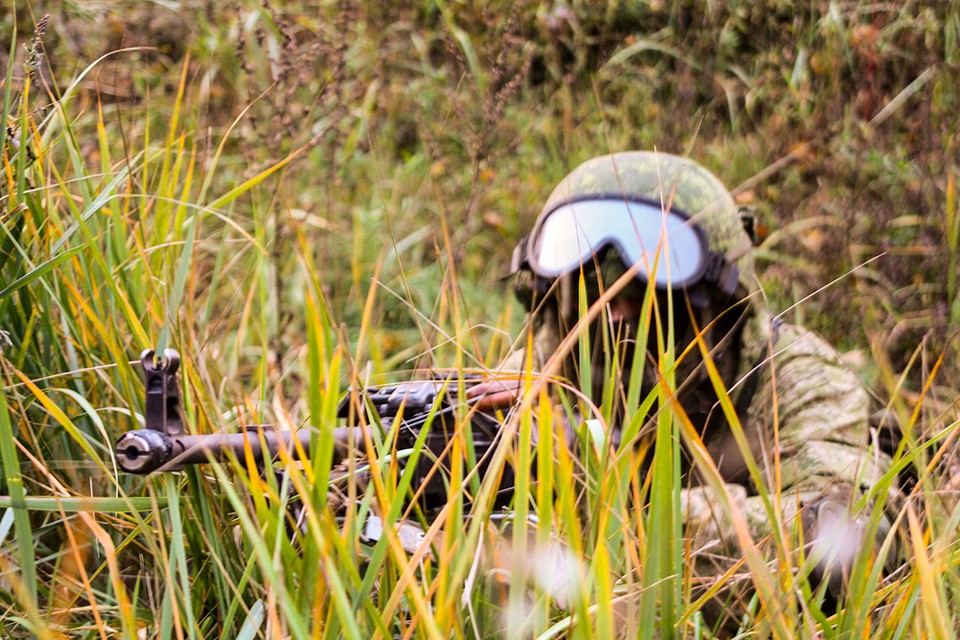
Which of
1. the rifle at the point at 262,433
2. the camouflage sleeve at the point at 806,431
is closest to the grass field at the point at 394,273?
the rifle at the point at 262,433

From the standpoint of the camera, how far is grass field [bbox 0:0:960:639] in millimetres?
1104

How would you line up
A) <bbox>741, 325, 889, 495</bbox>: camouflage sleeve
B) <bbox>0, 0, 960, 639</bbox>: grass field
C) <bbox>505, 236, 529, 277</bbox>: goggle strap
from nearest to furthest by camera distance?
<bbox>0, 0, 960, 639</bbox>: grass field, <bbox>741, 325, 889, 495</bbox>: camouflage sleeve, <bbox>505, 236, 529, 277</bbox>: goggle strap

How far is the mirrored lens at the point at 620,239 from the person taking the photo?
1934 mm

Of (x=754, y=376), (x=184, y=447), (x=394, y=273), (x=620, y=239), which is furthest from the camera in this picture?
(x=394, y=273)

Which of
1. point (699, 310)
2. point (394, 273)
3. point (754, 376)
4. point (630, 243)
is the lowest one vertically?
point (394, 273)

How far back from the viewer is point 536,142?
14.8 feet

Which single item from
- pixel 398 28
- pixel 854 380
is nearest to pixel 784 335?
pixel 854 380

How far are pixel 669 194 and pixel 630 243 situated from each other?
15 cm

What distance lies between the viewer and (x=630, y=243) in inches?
76.7

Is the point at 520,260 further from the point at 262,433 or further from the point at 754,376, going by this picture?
the point at 262,433

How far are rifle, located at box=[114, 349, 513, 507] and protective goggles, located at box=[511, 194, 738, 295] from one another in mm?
581

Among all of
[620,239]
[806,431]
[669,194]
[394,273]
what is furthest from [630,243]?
[394,273]

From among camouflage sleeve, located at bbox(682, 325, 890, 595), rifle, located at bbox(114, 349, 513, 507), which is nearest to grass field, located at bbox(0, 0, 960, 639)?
rifle, located at bbox(114, 349, 513, 507)

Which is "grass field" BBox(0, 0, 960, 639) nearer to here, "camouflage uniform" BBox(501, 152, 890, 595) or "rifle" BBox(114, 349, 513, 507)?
"rifle" BBox(114, 349, 513, 507)
